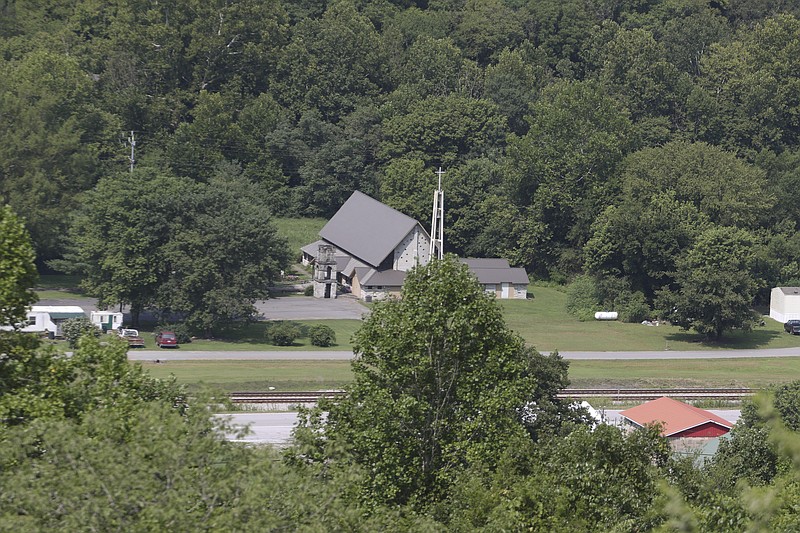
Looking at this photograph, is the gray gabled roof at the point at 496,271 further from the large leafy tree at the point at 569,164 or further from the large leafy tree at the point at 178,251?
the large leafy tree at the point at 178,251

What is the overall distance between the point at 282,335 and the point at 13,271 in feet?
138

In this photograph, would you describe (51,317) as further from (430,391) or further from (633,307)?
(430,391)

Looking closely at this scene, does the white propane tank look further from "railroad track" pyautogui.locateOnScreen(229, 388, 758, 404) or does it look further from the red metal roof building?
the red metal roof building

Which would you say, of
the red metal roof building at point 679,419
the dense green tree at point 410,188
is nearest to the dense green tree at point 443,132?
the dense green tree at point 410,188

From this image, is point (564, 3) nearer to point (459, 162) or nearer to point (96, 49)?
point (459, 162)

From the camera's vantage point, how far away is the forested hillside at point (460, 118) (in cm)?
7406

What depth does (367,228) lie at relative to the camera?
81.0m

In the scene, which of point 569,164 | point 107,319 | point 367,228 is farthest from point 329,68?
point 107,319

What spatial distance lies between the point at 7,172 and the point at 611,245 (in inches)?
1425

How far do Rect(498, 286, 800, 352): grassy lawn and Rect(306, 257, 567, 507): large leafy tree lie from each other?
120 feet

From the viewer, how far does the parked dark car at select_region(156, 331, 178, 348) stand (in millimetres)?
57312

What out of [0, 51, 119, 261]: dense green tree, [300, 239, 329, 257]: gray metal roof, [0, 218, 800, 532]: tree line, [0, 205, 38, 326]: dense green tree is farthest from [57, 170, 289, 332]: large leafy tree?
[0, 205, 38, 326]: dense green tree

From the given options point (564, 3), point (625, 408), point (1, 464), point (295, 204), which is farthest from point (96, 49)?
point (1, 464)

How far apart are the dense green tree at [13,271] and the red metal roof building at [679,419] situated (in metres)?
24.1
